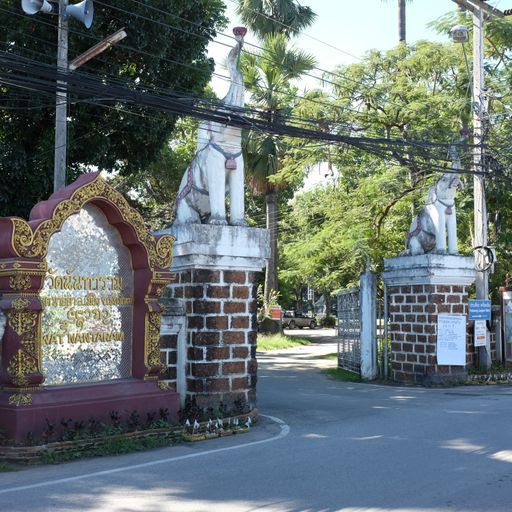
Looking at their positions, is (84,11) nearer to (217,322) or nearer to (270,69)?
(217,322)

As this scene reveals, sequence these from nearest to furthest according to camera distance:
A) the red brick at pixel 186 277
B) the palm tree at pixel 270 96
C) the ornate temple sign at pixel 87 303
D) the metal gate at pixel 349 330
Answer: the ornate temple sign at pixel 87 303 → the red brick at pixel 186 277 → the metal gate at pixel 349 330 → the palm tree at pixel 270 96

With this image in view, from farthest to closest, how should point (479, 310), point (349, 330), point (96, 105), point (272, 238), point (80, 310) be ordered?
1. point (272, 238)
2. point (349, 330)
3. point (479, 310)
4. point (96, 105)
5. point (80, 310)

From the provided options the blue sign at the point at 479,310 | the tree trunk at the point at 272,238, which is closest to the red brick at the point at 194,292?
the blue sign at the point at 479,310

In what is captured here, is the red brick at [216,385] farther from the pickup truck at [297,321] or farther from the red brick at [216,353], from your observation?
the pickup truck at [297,321]

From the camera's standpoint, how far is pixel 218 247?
9.72 meters

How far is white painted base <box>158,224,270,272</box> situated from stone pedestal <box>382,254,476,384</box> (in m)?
5.48

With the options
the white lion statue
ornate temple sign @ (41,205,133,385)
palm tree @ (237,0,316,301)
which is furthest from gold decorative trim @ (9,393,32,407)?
palm tree @ (237,0,316,301)

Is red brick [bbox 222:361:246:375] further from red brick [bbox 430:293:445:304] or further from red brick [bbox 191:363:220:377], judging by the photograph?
red brick [bbox 430:293:445:304]

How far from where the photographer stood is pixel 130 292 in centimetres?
892

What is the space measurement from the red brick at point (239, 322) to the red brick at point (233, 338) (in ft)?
0.32

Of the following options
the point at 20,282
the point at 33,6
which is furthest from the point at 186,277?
the point at 33,6

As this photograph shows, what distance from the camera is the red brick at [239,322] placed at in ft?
32.3

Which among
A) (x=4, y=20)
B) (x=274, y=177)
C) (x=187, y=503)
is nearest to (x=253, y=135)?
(x=274, y=177)

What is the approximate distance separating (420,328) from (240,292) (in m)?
5.98
